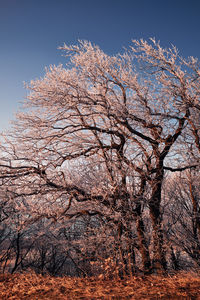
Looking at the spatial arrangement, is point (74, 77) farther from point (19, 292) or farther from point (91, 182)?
point (19, 292)

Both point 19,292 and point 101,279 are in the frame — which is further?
point 101,279

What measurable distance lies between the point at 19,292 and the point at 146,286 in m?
2.68

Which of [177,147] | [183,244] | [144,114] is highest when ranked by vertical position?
[144,114]

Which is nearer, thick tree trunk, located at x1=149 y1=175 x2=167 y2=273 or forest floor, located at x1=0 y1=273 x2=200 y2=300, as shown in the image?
forest floor, located at x1=0 y1=273 x2=200 y2=300

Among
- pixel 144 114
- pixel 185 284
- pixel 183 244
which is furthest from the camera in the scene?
pixel 183 244

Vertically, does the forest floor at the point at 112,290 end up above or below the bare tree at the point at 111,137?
below

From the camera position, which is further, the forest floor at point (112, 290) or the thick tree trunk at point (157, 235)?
the thick tree trunk at point (157, 235)

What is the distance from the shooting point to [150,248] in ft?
24.6

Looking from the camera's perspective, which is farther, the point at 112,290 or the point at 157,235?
the point at 157,235

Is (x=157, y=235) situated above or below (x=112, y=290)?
above

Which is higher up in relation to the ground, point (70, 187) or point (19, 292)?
point (70, 187)

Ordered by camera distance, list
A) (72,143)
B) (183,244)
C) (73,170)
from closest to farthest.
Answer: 1. (72,143)
2. (73,170)
3. (183,244)

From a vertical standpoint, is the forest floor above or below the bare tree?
below

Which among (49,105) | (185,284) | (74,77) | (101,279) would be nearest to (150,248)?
(101,279)
